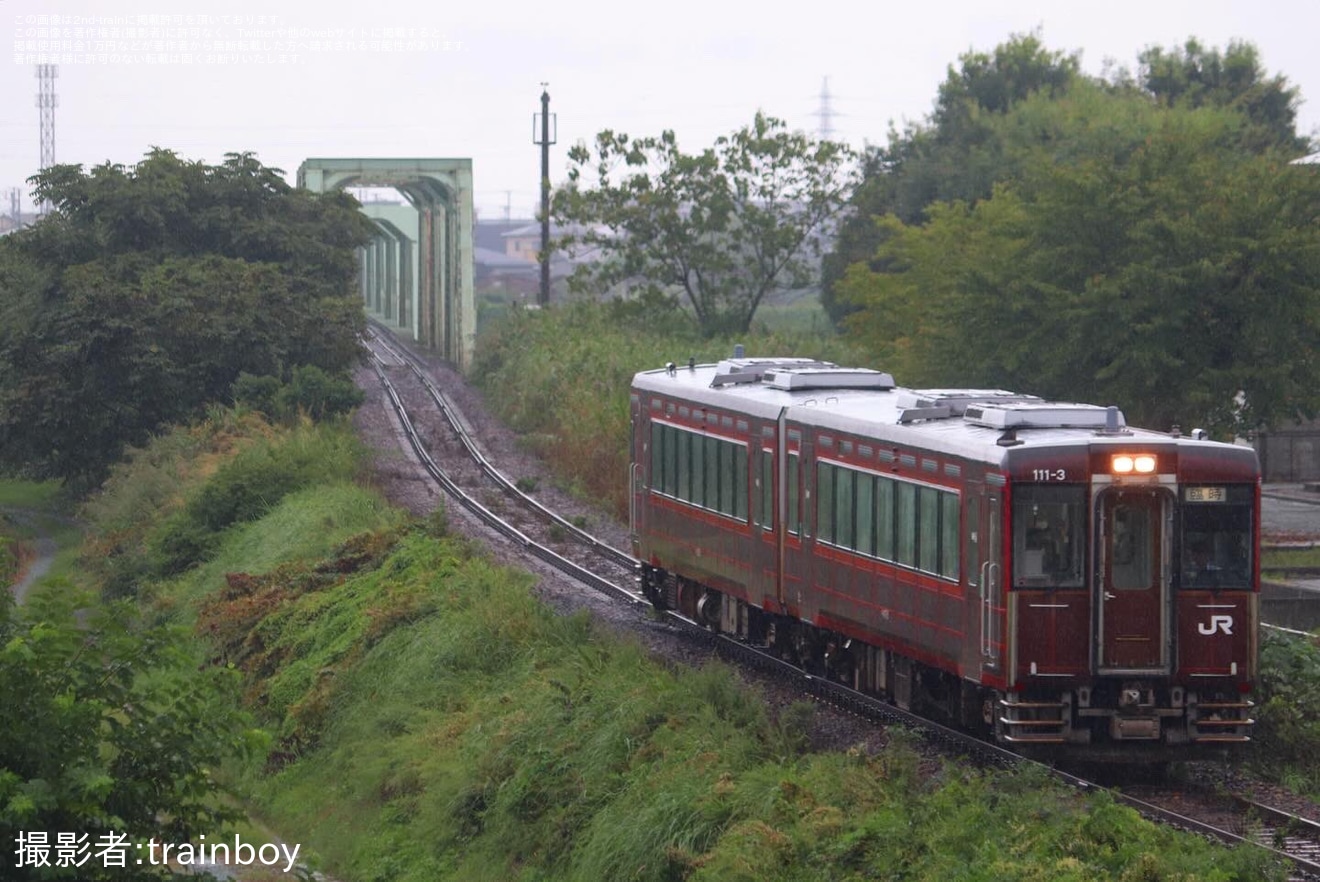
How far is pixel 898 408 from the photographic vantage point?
15.5m

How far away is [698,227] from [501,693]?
35053 millimetres

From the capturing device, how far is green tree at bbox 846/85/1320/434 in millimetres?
33344

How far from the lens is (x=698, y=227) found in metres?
Result: 51.1

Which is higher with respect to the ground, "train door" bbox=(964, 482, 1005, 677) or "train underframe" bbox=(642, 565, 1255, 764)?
"train door" bbox=(964, 482, 1005, 677)

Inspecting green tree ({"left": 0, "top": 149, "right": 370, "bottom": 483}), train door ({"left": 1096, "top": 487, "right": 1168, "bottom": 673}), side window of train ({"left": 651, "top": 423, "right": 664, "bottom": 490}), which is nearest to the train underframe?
train door ({"left": 1096, "top": 487, "right": 1168, "bottom": 673})

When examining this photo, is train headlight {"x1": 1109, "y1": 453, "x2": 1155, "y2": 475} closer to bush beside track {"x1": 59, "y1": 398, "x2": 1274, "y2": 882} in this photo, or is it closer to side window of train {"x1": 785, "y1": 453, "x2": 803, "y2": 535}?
bush beside track {"x1": 59, "y1": 398, "x2": 1274, "y2": 882}

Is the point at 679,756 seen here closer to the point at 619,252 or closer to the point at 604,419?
the point at 604,419

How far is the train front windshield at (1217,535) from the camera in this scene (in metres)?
12.7

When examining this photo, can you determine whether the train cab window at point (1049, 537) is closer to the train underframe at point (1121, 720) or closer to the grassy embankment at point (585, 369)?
the train underframe at point (1121, 720)

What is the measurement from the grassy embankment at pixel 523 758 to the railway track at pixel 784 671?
0.78m

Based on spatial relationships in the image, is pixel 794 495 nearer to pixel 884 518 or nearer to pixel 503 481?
pixel 884 518

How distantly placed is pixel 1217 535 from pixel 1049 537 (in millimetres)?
1269

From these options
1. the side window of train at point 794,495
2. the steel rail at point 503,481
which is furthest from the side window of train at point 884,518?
the steel rail at point 503,481

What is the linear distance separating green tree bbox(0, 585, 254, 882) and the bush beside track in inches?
140
